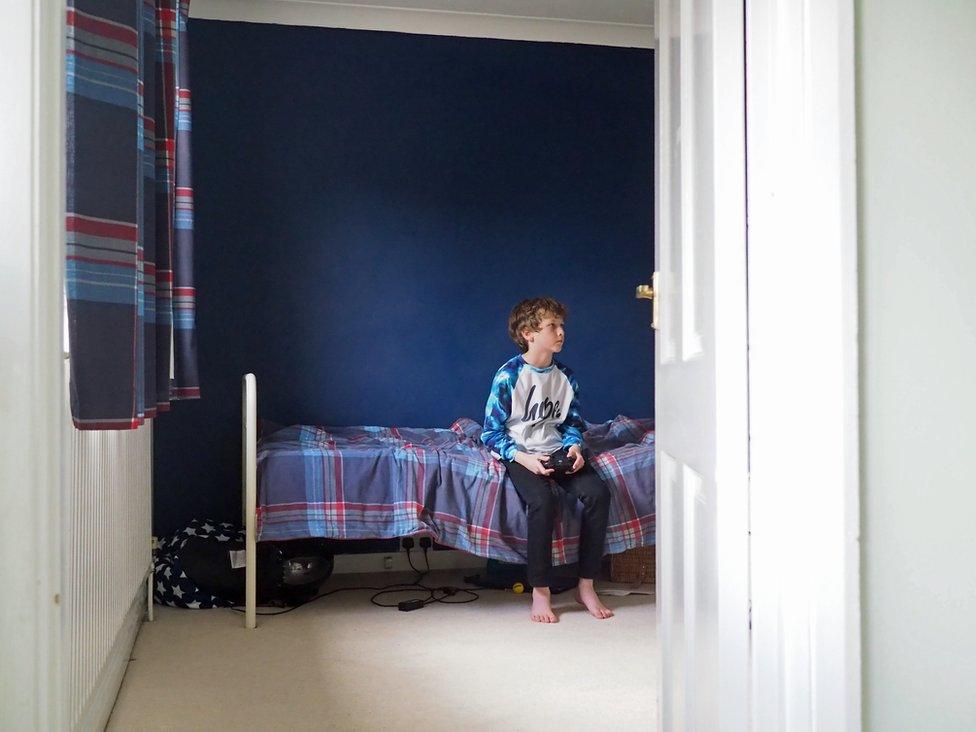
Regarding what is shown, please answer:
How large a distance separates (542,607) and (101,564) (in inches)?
60.2

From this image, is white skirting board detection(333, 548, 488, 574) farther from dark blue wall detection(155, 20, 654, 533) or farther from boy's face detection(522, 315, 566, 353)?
boy's face detection(522, 315, 566, 353)

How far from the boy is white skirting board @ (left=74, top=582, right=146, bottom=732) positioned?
4.20 feet

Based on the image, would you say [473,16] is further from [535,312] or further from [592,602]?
[592,602]

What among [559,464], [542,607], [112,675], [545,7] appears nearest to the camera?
[112,675]

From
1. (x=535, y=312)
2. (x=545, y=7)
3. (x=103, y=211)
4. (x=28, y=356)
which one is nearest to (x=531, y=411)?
(x=535, y=312)

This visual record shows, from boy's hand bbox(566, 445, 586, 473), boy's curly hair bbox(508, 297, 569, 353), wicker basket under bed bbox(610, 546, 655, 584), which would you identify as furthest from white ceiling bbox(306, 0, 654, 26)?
wicker basket under bed bbox(610, 546, 655, 584)

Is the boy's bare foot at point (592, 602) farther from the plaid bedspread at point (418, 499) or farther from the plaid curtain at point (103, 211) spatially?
the plaid curtain at point (103, 211)

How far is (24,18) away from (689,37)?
942 millimetres

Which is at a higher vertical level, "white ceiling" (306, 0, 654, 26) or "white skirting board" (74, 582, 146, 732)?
"white ceiling" (306, 0, 654, 26)

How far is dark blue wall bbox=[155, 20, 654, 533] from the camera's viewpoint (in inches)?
152

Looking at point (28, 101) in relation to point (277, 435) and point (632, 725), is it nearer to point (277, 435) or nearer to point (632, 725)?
point (632, 725)

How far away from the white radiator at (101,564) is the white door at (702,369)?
0.86 m

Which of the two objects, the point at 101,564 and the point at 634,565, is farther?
the point at 634,565

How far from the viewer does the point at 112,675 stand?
2193mm
